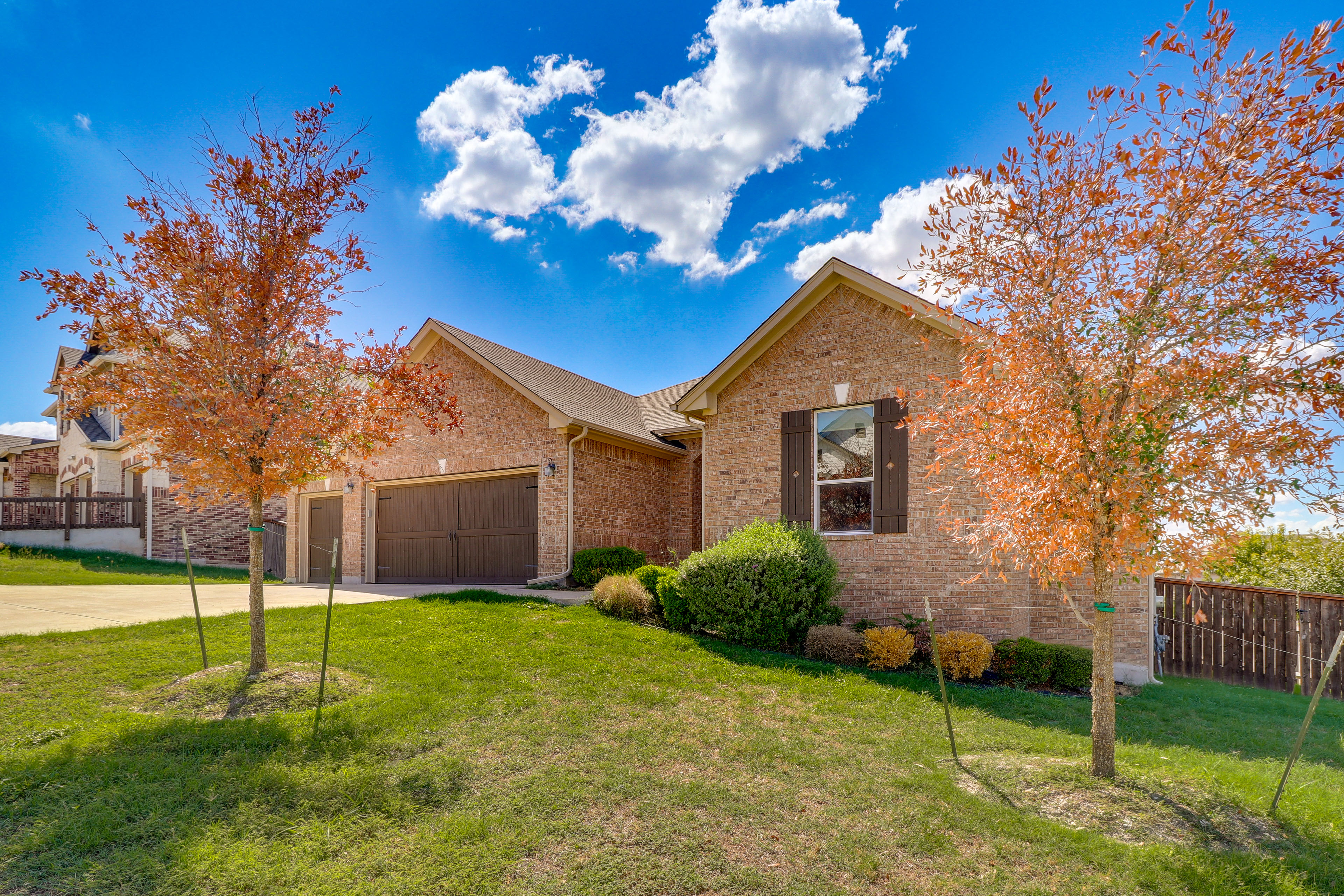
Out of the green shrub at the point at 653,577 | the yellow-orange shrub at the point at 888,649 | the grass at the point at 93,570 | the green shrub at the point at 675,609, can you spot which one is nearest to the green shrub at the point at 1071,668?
the yellow-orange shrub at the point at 888,649

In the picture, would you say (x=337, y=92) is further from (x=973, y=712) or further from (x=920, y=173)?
(x=973, y=712)

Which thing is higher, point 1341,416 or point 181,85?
point 181,85

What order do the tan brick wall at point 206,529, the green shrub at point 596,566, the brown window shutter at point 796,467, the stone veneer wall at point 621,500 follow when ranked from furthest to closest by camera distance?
the tan brick wall at point 206,529
the stone veneer wall at point 621,500
the green shrub at point 596,566
the brown window shutter at point 796,467

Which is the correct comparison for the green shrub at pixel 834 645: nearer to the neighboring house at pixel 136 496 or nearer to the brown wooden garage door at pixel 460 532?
the brown wooden garage door at pixel 460 532

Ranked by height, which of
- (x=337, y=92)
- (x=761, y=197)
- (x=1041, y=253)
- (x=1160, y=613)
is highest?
(x=761, y=197)

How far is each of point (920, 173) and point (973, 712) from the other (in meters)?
7.13

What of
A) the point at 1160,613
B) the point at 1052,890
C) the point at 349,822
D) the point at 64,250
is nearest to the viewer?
the point at 1052,890

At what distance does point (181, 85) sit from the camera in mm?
7340

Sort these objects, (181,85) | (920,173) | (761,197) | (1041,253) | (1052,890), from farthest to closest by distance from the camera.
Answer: (761,197), (920,173), (181,85), (1041,253), (1052,890)

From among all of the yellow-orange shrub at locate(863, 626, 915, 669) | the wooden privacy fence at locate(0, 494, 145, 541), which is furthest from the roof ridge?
the wooden privacy fence at locate(0, 494, 145, 541)

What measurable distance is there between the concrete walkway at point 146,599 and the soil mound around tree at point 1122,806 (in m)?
6.96

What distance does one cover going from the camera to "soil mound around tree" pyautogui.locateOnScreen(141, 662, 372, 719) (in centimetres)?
530

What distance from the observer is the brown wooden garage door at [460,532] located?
13.5 metres

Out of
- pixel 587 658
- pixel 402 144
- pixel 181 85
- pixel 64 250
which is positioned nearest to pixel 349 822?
pixel 587 658
